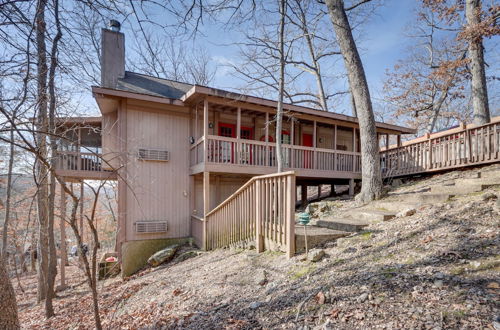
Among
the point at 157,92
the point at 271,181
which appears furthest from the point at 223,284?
the point at 157,92

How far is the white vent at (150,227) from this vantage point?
7.94 meters

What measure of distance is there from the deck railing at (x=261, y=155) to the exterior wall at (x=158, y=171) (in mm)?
713

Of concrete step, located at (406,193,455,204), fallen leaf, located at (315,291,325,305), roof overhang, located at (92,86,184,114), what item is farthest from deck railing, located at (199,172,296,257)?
roof overhang, located at (92,86,184,114)

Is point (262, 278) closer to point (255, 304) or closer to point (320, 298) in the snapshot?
point (255, 304)

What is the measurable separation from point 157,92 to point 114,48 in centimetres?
303

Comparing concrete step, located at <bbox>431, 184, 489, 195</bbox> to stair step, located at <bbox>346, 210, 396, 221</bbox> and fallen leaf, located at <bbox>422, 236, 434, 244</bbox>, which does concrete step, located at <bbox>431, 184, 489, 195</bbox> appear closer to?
stair step, located at <bbox>346, 210, 396, 221</bbox>

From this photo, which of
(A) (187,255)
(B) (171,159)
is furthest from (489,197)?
(B) (171,159)

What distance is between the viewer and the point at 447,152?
8352 mm

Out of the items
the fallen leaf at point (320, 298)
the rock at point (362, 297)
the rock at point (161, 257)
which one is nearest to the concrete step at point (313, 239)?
the fallen leaf at point (320, 298)

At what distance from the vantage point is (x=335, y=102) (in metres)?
18.9

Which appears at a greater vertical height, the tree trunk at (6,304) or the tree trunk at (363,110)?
the tree trunk at (363,110)

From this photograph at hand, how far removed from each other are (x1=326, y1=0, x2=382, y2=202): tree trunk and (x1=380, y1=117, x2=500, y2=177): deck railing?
9.92 ft

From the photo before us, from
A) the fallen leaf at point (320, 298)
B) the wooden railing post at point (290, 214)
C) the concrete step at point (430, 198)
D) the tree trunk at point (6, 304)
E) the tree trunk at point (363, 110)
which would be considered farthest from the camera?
the tree trunk at point (363, 110)

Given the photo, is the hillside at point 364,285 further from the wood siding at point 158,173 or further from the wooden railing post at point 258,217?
the wood siding at point 158,173
